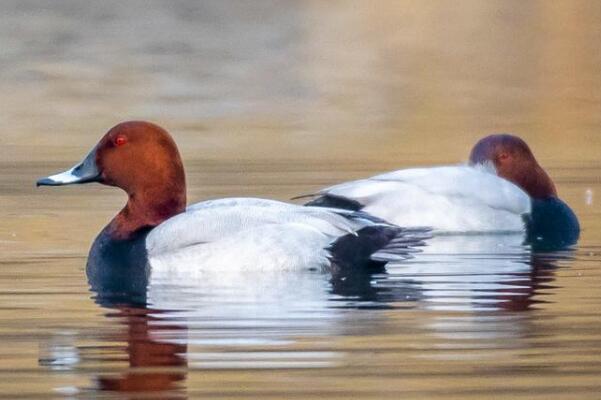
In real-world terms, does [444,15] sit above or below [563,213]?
above

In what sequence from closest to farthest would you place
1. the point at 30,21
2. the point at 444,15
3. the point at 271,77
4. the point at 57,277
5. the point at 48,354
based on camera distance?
the point at 48,354 < the point at 57,277 < the point at 271,77 < the point at 30,21 < the point at 444,15

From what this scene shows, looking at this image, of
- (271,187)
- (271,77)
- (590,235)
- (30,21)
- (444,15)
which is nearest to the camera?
(590,235)

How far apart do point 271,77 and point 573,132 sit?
701cm

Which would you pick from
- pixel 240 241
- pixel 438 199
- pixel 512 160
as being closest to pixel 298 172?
pixel 512 160

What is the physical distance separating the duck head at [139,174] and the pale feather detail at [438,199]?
70.8 inches

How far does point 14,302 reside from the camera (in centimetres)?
782

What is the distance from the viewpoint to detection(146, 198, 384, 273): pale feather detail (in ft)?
27.9

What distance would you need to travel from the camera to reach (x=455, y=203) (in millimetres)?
10852

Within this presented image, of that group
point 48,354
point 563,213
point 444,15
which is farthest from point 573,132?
point 444,15

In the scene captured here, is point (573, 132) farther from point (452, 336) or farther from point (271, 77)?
point (452, 336)

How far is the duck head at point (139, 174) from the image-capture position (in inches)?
354

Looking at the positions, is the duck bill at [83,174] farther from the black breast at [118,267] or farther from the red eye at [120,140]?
the black breast at [118,267]

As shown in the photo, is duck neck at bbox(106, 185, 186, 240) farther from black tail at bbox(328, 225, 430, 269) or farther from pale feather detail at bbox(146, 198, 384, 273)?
black tail at bbox(328, 225, 430, 269)

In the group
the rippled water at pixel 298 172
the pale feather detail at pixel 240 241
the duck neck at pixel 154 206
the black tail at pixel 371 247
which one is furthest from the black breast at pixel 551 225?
the duck neck at pixel 154 206
